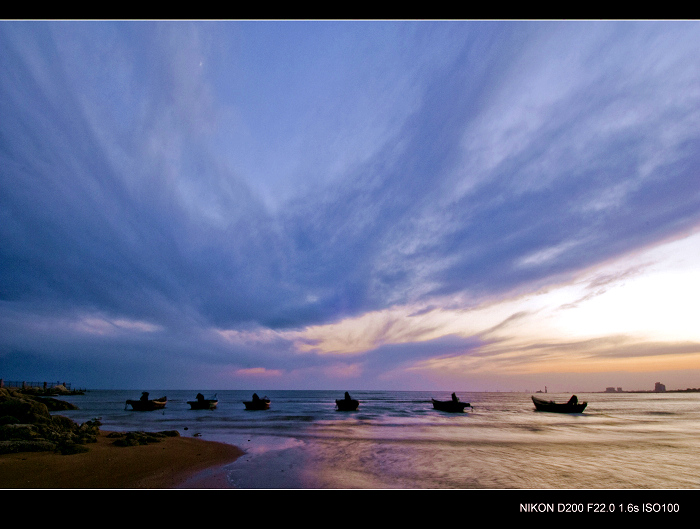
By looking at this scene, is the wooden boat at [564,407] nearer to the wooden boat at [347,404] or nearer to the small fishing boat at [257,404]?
the wooden boat at [347,404]

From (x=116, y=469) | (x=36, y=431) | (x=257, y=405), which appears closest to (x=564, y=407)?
(x=257, y=405)

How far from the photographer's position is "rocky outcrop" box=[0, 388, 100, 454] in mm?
11531

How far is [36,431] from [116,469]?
19.9ft

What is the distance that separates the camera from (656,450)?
17.7 m

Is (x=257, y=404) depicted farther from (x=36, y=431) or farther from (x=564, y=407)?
(x=564, y=407)

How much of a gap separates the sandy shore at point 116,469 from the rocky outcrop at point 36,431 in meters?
0.40

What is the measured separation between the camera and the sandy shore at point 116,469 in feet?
29.3

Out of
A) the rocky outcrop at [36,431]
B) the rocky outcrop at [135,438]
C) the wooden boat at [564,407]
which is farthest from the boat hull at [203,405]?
the wooden boat at [564,407]

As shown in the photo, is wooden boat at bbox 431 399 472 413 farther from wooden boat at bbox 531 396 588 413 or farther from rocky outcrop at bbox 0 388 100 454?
rocky outcrop at bbox 0 388 100 454

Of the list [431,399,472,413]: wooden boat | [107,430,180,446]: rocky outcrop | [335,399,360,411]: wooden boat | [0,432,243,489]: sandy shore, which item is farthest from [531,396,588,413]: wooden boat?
[107,430,180,446]: rocky outcrop
